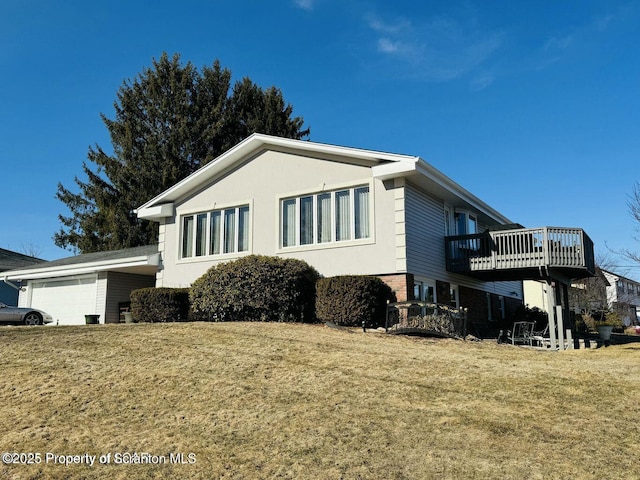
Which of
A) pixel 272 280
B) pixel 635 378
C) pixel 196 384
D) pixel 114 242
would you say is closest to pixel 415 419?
pixel 196 384

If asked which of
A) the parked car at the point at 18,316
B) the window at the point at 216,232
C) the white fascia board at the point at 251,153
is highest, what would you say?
the white fascia board at the point at 251,153

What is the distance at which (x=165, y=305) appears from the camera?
18.2 meters

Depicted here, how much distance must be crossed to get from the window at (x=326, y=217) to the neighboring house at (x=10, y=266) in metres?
16.8

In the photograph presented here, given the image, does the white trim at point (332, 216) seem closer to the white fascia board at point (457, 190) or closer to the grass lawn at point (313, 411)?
the white fascia board at point (457, 190)

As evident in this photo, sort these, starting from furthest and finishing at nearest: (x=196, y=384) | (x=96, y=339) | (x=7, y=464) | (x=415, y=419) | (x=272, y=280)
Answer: (x=272, y=280)
(x=96, y=339)
(x=196, y=384)
(x=415, y=419)
(x=7, y=464)

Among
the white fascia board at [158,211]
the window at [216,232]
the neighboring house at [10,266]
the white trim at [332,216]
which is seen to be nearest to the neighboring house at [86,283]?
the white fascia board at [158,211]

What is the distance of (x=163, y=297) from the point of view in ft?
59.9

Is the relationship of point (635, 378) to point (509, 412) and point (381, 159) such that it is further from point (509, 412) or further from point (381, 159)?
point (381, 159)

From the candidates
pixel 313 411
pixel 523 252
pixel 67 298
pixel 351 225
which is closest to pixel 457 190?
pixel 523 252

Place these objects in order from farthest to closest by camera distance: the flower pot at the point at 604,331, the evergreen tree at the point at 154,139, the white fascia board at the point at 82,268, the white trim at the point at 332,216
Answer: the evergreen tree at the point at 154,139, the white fascia board at the point at 82,268, the flower pot at the point at 604,331, the white trim at the point at 332,216

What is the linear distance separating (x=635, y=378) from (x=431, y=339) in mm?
4667

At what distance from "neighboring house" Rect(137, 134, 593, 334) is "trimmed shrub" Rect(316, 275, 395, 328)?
0.98 meters

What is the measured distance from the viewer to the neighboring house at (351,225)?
53.4ft

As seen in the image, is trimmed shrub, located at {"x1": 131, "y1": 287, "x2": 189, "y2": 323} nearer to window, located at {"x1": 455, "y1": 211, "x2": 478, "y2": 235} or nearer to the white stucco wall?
the white stucco wall
